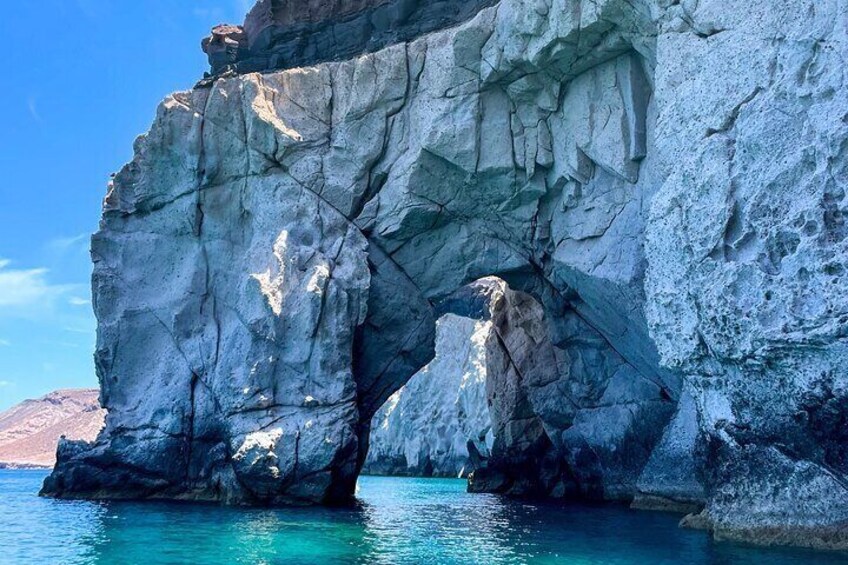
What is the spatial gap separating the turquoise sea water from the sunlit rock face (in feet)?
6.61

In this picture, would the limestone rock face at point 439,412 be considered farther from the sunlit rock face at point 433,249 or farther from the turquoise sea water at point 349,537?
the turquoise sea water at point 349,537

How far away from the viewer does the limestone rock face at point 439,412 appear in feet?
218

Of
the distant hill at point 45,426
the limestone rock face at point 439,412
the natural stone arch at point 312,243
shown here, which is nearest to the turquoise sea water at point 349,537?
the natural stone arch at point 312,243

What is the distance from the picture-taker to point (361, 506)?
1079 inches

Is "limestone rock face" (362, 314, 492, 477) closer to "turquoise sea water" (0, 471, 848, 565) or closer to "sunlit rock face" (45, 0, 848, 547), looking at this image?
"sunlit rock face" (45, 0, 848, 547)

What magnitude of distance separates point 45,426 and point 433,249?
17906cm

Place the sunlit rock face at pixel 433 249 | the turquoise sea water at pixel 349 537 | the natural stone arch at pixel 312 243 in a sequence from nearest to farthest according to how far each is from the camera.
→ 1. the turquoise sea water at pixel 349 537
2. the sunlit rock face at pixel 433 249
3. the natural stone arch at pixel 312 243

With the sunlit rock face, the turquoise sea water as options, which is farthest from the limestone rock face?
the turquoise sea water

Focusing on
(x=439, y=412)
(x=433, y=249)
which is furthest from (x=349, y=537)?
(x=439, y=412)

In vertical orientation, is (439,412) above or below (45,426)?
below

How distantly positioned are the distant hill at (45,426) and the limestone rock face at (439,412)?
8443cm

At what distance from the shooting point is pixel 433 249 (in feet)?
92.1

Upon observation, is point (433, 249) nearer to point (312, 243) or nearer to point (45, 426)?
point (312, 243)

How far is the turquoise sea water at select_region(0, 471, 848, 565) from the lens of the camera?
14719 millimetres
